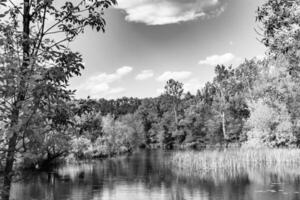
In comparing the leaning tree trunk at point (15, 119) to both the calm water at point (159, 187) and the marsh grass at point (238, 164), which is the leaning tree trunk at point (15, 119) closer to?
the calm water at point (159, 187)

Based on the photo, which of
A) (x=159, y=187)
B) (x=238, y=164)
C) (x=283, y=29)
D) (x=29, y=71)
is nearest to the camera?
(x=29, y=71)

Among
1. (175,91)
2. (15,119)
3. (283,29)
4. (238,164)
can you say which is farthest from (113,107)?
(15,119)

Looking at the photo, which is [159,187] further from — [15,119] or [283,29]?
[15,119]

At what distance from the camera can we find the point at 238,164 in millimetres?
37625

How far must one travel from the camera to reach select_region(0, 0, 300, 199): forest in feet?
16.8

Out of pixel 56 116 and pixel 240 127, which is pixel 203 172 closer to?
pixel 56 116

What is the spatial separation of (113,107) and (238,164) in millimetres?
106889

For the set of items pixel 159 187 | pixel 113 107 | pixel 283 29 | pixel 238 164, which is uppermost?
pixel 113 107

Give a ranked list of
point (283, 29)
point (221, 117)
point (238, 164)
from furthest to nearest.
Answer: point (221, 117), point (238, 164), point (283, 29)

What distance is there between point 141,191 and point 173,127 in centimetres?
6908

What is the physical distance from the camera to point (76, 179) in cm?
3259

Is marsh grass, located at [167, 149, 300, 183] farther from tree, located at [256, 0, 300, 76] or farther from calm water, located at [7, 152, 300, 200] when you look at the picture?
tree, located at [256, 0, 300, 76]

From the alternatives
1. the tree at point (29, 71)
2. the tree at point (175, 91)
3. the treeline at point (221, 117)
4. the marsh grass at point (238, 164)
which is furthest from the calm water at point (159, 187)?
the tree at point (175, 91)

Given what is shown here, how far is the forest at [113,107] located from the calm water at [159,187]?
133 inches
